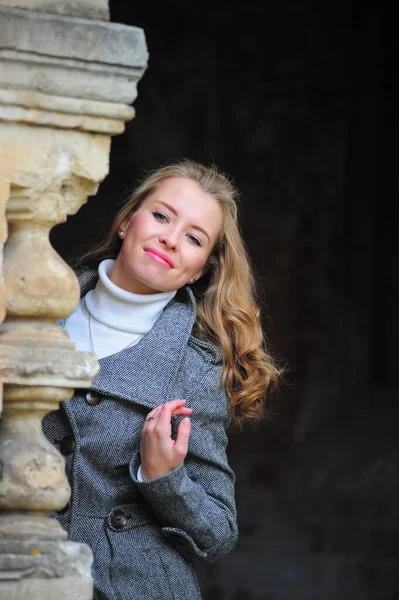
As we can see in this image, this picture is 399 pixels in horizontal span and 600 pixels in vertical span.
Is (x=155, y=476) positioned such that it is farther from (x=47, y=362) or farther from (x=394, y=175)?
(x=394, y=175)

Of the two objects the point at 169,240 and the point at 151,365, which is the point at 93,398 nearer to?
the point at 151,365

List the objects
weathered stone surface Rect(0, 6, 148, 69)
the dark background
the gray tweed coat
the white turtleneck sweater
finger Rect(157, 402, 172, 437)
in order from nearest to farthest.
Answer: weathered stone surface Rect(0, 6, 148, 69) < finger Rect(157, 402, 172, 437) < the gray tweed coat < the white turtleneck sweater < the dark background

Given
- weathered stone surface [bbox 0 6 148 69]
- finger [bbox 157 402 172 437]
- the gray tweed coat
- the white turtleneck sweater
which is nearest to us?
weathered stone surface [bbox 0 6 148 69]

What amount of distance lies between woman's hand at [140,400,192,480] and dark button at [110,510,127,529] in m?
0.15

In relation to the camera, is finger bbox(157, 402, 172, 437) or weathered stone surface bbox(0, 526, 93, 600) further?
finger bbox(157, 402, 172, 437)

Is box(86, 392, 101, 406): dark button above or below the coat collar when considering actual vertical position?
below

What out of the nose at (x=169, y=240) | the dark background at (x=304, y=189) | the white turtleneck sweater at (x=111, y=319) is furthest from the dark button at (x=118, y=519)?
the dark background at (x=304, y=189)

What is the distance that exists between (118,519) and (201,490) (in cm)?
21

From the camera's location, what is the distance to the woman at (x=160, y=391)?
293 cm

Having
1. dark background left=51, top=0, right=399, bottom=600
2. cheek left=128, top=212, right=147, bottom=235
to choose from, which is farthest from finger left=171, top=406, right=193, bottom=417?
dark background left=51, top=0, right=399, bottom=600

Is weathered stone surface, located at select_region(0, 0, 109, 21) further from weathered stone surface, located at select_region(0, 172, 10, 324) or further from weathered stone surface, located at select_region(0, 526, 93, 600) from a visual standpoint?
weathered stone surface, located at select_region(0, 526, 93, 600)

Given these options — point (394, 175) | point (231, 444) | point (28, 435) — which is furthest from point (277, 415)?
point (28, 435)

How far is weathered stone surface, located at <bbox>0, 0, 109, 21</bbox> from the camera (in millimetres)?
2211

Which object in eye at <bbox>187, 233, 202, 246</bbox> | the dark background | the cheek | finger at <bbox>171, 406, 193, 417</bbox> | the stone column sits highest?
the stone column
